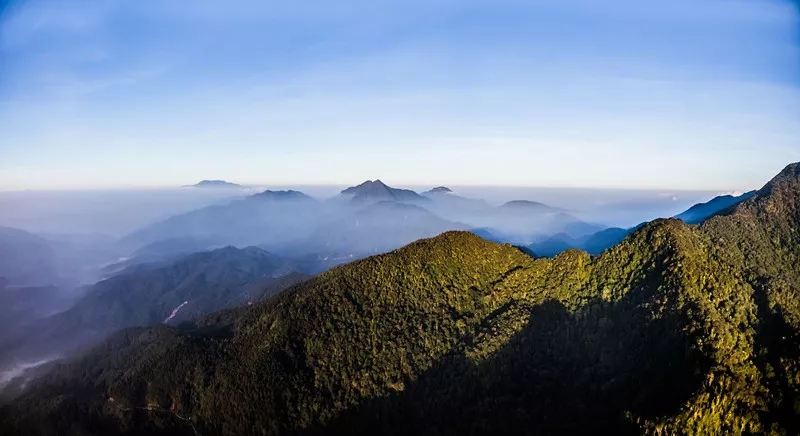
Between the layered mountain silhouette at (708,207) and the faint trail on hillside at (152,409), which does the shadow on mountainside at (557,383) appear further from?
the layered mountain silhouette at (708,207)

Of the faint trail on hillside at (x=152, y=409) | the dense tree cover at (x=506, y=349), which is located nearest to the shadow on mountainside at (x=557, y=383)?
the dense tree cover at (x=506, y=349)

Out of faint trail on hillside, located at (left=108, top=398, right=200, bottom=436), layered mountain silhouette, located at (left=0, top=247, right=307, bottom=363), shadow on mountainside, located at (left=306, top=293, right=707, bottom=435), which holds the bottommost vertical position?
layered mountain silhouette, located at (left=0, top=247, right=307, bottom=363)

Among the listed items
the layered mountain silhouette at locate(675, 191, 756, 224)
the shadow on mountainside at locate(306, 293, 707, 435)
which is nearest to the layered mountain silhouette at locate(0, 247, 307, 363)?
the shadow on mountainside at locate(306, 293, 707, 435)

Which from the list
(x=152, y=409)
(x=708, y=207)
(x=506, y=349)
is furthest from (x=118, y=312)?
(x=708, y=207)

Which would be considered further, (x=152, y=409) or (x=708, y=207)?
(x=708, y=207)

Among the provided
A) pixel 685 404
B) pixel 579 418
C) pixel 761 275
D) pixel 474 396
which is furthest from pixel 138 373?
pixel 761 275

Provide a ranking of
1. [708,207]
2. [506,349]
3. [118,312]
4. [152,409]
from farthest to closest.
Answer: [118,312] < [708,207] < [152,409] < [506,349]

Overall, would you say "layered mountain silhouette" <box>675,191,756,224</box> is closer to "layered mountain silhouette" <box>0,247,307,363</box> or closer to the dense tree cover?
the dense tree cover

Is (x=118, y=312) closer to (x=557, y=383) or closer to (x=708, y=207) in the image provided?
(x=557, y=383)

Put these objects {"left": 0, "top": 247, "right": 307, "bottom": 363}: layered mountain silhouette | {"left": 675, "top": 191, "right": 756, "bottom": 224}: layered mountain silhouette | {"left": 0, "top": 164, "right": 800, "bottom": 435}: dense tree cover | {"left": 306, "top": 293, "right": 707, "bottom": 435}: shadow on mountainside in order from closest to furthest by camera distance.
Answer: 1. {"left": 0, "top": 164, "right": 800, "bottom": 435}: dense tree cover
2. {"left": 306, "top": 293, "right": 707, "bottom": 435}: shadow on mountainside
3. {"left": 675, "top": 191, "right": 756, "bottom": 224}: layered mountain silhouette
4. {"left": 0, "top": 247, "right": 307, "bottom": 363}: layered mountain silhouette
